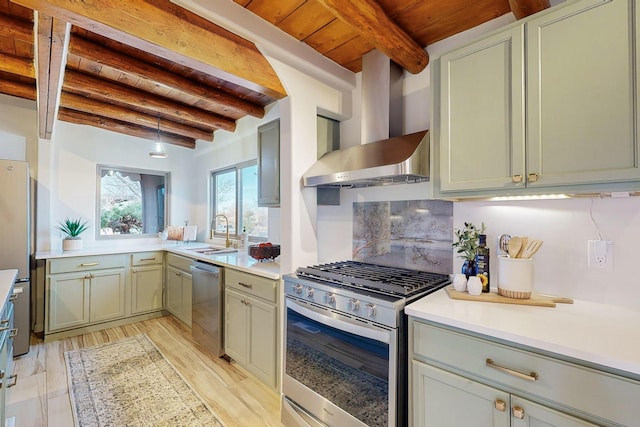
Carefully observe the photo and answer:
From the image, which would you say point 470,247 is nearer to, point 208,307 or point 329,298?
point 329,298

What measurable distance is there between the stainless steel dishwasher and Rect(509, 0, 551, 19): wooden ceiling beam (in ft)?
9.03

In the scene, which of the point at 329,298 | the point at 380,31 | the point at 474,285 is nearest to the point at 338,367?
the point at 329,298

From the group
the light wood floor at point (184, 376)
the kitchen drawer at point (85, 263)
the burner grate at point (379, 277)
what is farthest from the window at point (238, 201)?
the burner grate at point (379, 277)

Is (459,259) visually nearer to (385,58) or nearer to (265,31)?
(385,58)

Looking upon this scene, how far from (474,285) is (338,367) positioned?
891 mm

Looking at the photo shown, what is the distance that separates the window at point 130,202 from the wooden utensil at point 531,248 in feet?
15.5

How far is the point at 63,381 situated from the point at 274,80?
2.94 metres

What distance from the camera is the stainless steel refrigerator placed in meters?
2.73

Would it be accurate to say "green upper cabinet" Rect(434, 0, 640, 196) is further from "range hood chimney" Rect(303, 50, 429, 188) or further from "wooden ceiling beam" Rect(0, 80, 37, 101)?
"wooden ceiling beam" Rect(0, 80, 37, 101)

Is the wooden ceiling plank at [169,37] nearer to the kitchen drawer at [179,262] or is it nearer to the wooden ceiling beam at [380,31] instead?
the wooden ceiling beam at [380,31]

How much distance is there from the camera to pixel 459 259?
6.31 ft

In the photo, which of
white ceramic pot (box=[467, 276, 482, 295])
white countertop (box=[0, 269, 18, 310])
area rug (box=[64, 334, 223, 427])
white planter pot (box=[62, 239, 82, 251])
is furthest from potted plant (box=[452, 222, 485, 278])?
white planter pot (box=[62, 239, 82, 251])

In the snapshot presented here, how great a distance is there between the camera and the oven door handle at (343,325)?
147cm

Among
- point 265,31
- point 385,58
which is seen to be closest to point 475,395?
point 385,58
